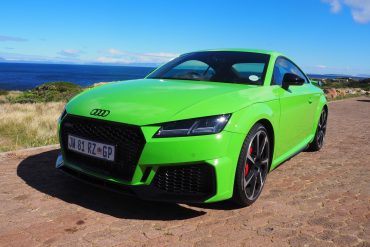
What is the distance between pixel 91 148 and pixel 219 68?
1.98m

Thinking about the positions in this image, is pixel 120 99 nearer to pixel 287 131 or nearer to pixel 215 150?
pixel 215 150

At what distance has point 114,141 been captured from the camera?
3.24m

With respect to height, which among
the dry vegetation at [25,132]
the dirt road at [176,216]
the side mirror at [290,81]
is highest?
the side mirror at [290,81]

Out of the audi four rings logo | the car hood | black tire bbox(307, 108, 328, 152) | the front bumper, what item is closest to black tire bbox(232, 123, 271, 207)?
the front bumper

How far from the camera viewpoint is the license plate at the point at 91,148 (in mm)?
3266

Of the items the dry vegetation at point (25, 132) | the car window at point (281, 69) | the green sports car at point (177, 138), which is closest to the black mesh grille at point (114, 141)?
the green sports car at point (177, 138)

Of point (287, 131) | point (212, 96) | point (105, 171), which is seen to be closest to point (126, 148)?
point (105, 171)

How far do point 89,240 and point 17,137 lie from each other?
16.0ft

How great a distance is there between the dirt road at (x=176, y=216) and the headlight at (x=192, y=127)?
2.57ft

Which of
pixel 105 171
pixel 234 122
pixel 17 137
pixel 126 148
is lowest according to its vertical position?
pixel 17 137

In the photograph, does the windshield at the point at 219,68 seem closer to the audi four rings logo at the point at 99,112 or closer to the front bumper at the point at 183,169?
the front bumper at the point at 183,169

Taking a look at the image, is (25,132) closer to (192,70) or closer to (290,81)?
(192,70)

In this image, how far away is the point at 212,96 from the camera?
3521 mm

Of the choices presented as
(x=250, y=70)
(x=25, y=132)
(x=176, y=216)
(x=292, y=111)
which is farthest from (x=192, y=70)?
(x=25, y=132)
